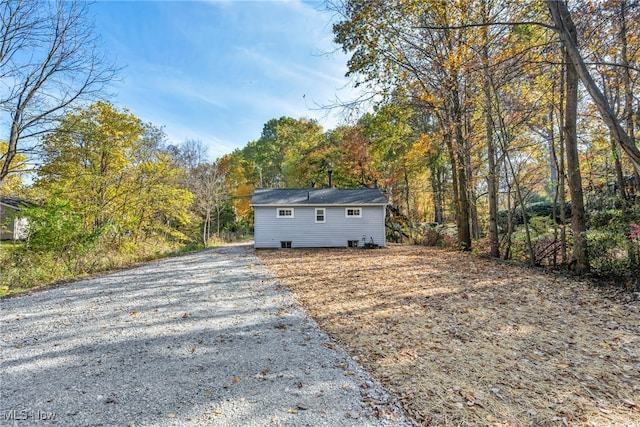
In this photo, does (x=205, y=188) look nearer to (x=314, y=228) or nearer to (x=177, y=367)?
(x=314, y=228)

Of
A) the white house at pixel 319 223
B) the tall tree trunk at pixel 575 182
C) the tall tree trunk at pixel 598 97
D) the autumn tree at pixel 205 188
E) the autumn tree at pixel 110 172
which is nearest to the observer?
the tall tree trunk at pixel 598 97

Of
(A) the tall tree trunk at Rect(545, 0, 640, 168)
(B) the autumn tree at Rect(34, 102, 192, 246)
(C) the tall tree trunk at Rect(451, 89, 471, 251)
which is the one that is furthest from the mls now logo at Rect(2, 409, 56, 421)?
(C) the tall tree trunk at Rect(451, 89, 471, 251)

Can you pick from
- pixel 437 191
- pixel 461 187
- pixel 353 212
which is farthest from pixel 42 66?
pixel 437 191

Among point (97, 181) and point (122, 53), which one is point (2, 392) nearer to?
point (122, 53)

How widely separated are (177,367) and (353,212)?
11.6m

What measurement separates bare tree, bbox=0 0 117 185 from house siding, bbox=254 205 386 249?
752cm

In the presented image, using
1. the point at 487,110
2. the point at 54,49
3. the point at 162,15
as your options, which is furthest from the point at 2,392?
the point at 487,110

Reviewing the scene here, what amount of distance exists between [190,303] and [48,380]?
8.38 ft

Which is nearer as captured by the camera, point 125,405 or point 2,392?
point 125,405

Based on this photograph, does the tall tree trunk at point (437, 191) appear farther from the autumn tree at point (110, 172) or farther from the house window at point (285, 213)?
the autumn tree at point (110, 172)

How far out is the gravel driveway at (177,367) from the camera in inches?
88.8

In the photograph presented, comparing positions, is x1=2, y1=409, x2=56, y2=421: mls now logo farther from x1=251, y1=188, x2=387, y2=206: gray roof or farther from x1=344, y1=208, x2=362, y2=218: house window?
x1=344, y1=208, x2=362, y2=218: house window

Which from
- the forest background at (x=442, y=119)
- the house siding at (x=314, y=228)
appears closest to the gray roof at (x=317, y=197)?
the house siding at (x=314, y=228)

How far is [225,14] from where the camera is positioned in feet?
27.1
